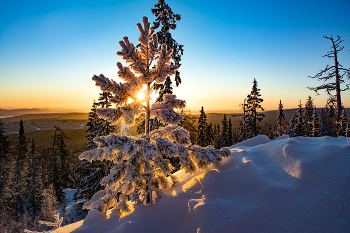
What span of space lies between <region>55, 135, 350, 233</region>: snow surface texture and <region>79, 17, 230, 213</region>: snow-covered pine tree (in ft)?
1.44

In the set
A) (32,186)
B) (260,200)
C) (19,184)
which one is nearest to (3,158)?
(19,184)

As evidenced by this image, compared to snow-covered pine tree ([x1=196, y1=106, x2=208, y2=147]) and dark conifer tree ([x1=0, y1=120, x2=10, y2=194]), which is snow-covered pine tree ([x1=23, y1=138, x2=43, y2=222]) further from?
snow-covered pine tree ([x1=196, y1=106, x2=208, y2=147])

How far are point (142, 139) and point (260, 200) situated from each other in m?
2.97

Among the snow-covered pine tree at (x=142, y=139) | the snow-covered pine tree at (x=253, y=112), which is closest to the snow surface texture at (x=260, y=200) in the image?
the snow-covered pine tree at (x=142, y=139)

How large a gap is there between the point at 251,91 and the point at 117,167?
2935 centimetres

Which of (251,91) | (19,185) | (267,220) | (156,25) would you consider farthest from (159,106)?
(19,185)

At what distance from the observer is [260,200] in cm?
325

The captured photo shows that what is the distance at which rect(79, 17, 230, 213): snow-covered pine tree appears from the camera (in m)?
3.66

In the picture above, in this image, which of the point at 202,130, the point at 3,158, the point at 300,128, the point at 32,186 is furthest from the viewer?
the point at 3,158

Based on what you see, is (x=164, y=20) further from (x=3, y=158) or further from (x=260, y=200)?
(x=3, y=158)

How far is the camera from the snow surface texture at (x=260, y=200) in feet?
8.85

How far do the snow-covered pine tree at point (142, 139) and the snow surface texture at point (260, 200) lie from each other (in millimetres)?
438

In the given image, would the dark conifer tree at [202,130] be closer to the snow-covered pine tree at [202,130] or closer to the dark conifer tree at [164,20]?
the snow-covered pine tree at [202,130]

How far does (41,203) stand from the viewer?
2911cm
